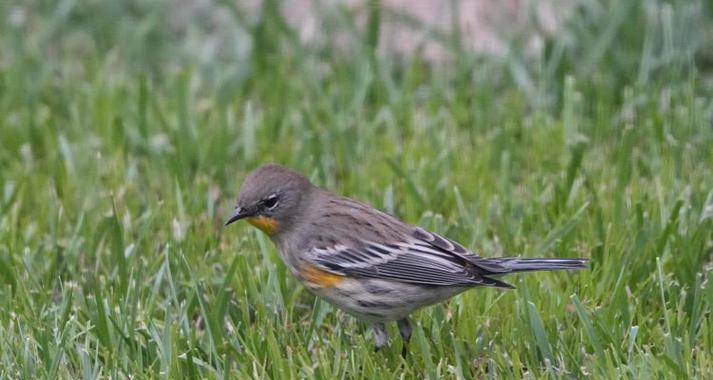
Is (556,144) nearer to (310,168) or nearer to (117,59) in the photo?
(310,168)

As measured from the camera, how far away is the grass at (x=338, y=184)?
14.0 feet

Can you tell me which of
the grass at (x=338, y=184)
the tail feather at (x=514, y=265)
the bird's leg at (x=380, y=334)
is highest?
the tail feather at (x=514, y=265)

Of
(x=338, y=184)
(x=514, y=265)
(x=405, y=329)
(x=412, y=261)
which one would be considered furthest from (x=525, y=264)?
(x=338, y=184)

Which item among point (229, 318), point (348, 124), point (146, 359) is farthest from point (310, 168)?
point (146, 359)

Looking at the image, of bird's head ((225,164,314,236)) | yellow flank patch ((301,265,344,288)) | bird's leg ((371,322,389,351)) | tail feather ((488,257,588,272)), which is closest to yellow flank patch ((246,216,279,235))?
bird's head ((225,164,314,236))

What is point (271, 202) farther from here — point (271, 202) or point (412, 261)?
point (412, 261)

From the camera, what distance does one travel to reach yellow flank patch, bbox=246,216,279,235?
4688 mm

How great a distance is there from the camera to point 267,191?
15.3 feet

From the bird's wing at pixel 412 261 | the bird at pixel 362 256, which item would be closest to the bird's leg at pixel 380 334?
the bird at pixel 362 256

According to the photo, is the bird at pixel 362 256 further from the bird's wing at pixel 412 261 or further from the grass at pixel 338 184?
the grass at pixel 338 184

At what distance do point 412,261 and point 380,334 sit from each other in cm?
28

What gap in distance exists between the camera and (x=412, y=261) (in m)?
4.46

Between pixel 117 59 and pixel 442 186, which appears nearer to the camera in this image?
pixel 442 186

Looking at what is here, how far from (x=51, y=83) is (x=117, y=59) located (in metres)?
0.48
